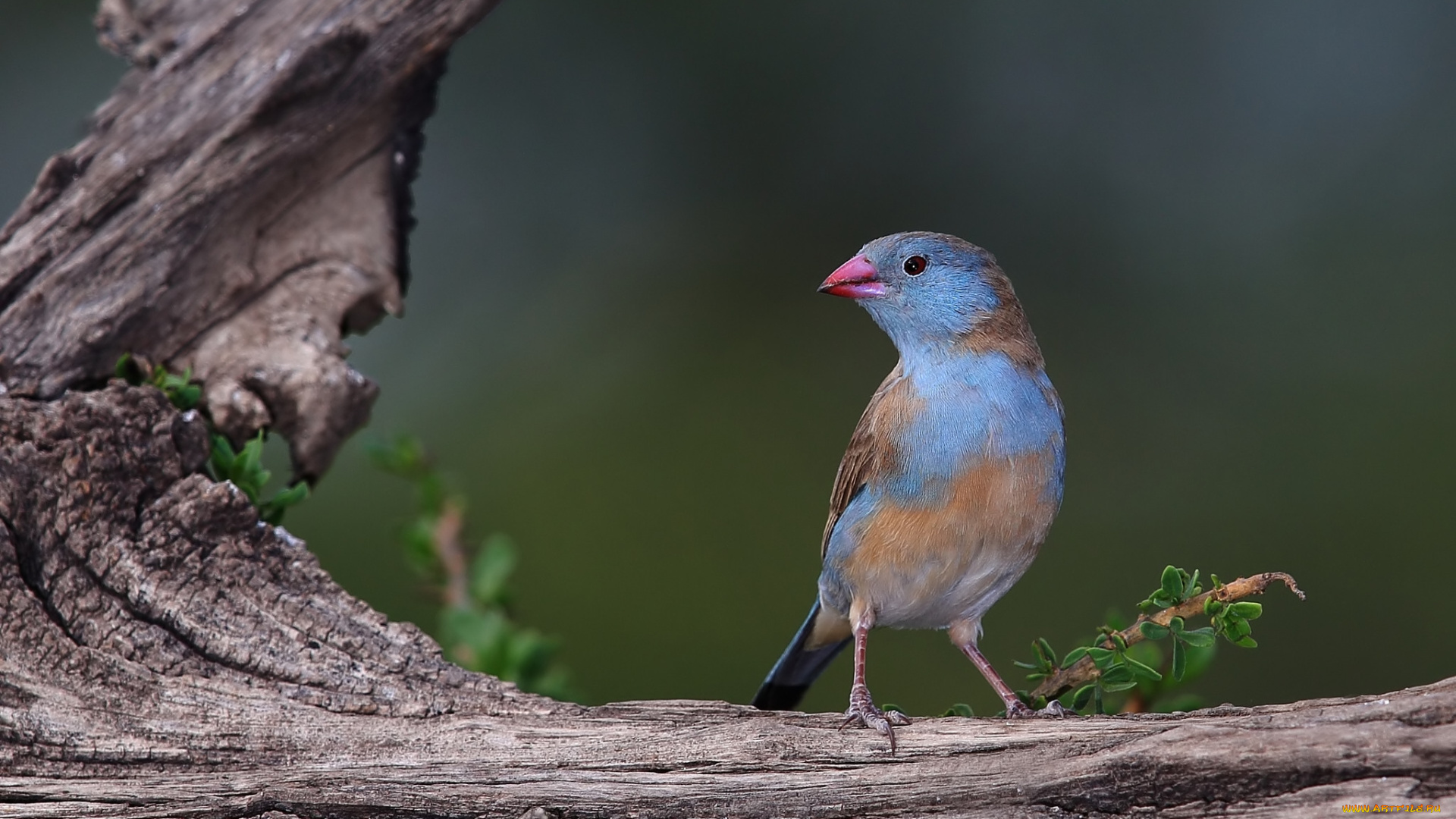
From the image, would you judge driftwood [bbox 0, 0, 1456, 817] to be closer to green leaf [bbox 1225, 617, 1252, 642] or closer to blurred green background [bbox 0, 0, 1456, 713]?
green leaf [bbox 1225, 617, 1252, 642]

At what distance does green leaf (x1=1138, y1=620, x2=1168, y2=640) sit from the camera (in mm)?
2621

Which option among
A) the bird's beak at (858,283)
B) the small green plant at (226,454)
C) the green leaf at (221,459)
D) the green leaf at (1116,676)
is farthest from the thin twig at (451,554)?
the green leaf at (1116,676)

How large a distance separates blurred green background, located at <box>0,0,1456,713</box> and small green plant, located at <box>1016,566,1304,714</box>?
8.67 ft

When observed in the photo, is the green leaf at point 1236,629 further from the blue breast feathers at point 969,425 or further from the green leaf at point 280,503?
the green leaf at point 280,503

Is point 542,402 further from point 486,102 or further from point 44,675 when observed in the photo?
point 44,675

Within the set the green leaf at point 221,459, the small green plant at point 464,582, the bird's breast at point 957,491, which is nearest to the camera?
the bird's breast at point 957,491

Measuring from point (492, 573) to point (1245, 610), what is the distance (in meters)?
2.19

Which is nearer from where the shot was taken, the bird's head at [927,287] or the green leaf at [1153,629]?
the green leaf at [1153,629]

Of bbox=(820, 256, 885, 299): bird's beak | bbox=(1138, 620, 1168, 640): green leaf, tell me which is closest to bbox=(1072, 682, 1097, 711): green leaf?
bbox=(1138, 620, 1168, 640): green leaf

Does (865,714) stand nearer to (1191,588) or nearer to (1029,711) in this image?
(1029,711)

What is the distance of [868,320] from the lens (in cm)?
651

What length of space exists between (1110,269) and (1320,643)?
1.95 metres

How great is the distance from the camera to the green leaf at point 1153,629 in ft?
8.60

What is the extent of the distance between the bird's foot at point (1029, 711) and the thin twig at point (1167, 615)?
4 cm
